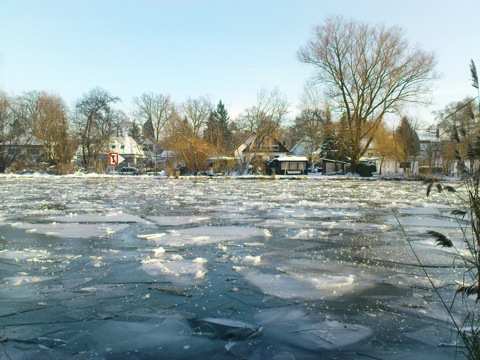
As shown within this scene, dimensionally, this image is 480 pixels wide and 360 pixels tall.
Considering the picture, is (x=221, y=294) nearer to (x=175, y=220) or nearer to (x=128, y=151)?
(x=175, y=220)

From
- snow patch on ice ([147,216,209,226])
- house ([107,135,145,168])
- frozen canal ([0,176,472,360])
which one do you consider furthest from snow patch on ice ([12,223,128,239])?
house ([107,135,145,168])

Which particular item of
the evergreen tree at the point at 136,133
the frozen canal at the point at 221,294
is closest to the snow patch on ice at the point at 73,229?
the frozen canal at the point at 221,294

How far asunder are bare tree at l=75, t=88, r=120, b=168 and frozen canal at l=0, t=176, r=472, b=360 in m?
47.5

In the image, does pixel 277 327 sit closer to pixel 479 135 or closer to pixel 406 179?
pixel 479 135

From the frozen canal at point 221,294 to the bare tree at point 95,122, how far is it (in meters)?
47.5

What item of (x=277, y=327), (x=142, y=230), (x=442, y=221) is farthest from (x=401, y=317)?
(x=442, y=221)

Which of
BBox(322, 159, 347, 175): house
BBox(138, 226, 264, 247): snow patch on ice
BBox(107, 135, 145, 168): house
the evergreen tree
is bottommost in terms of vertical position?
BBox(138, 226, 264, 247): snow patch on ice

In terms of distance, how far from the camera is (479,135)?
2.43 meters

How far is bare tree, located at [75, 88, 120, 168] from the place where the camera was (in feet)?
168

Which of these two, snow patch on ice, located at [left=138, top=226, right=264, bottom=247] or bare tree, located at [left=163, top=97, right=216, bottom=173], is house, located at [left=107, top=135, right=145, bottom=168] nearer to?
bare tree, located at [left=163, top=97, right=216, bottom=173]

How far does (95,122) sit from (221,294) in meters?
52.9

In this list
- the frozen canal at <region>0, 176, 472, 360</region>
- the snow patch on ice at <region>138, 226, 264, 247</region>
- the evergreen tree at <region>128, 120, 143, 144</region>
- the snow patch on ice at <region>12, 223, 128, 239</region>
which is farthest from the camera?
the evergreen tree at <region>128, 120, 143, 144</region>

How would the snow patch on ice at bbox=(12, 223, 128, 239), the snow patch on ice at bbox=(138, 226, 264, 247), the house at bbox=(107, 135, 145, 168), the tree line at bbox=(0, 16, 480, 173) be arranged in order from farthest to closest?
the house at bbox=(107, 135, 145, 168)
the tree line at bbox=(0, 16, 480, 173)
the snow patch on ice at bbox=(12, 223, 128, 239)
the snow patch on ice at bbox=(138, 226, 264, 247)

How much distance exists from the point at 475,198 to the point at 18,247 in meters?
5.58
